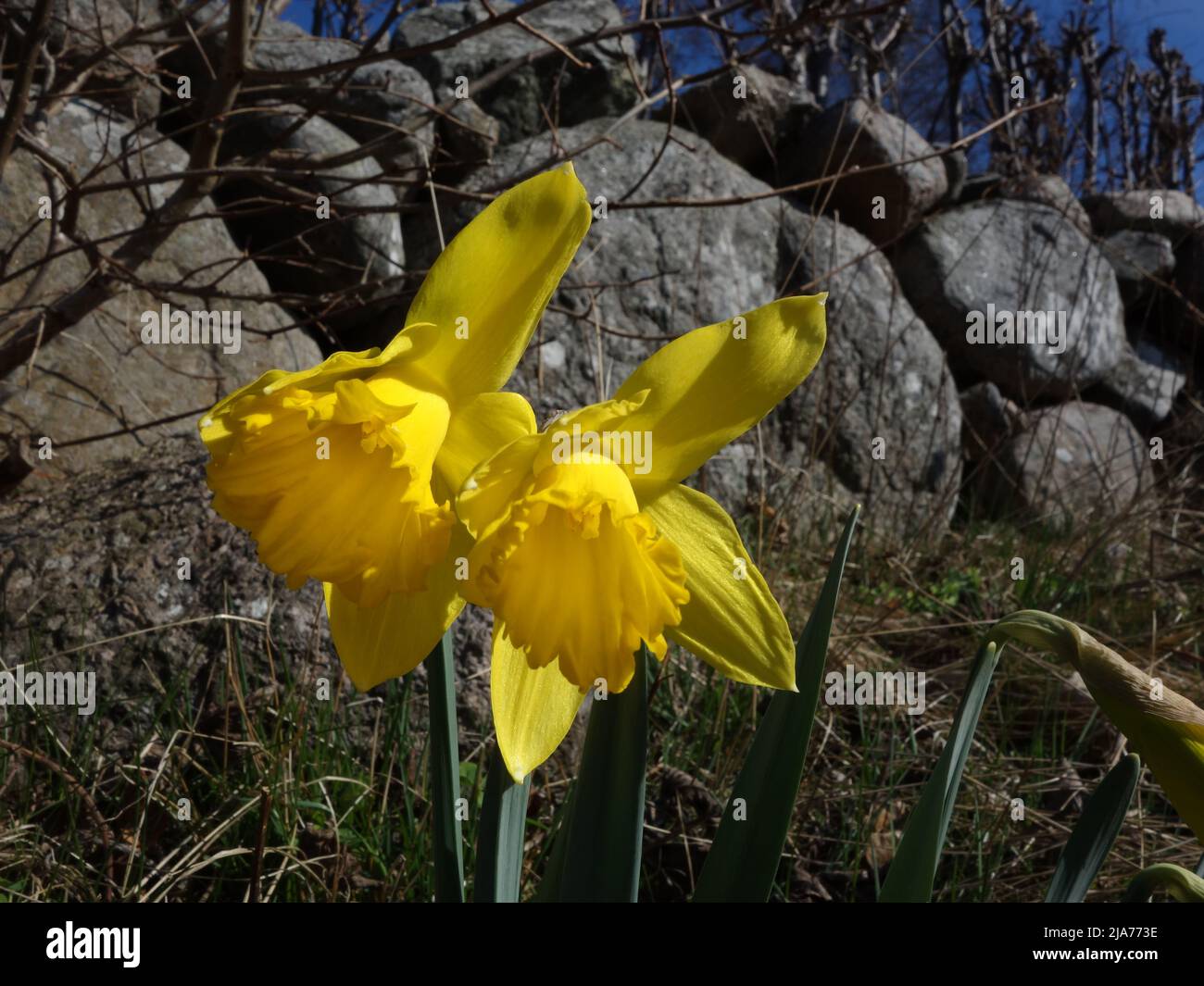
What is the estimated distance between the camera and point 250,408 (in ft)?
2.30

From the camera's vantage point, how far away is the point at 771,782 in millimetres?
813

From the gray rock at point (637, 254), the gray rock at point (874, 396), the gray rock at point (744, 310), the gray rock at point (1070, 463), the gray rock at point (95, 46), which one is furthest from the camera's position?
the gray rock at point (1070, 463)

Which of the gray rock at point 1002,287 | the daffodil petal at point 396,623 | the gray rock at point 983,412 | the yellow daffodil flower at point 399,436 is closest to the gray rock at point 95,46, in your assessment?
the yellow daffodil flower at point 399,436

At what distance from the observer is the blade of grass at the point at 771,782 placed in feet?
2.59

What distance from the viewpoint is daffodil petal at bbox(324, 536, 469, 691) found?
0.69m

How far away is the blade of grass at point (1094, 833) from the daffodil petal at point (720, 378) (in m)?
0.48

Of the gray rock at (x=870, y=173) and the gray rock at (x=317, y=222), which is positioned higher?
the gray rock at (x=870, y=173)

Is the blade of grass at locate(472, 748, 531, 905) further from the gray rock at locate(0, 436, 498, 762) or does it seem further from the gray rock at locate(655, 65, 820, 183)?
the gray rock at locate(655, 65, 820, 183)

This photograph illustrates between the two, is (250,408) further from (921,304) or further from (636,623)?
(921,304)

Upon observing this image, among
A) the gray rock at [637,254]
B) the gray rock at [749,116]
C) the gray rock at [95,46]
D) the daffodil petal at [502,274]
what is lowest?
the daffodil petal at [502,274]

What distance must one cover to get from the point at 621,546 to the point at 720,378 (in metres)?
0.15

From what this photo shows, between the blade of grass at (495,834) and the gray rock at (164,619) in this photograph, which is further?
the gray rock at (164,619)

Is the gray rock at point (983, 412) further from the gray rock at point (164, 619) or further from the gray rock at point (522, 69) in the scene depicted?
the gray rock at point (164, 619)
